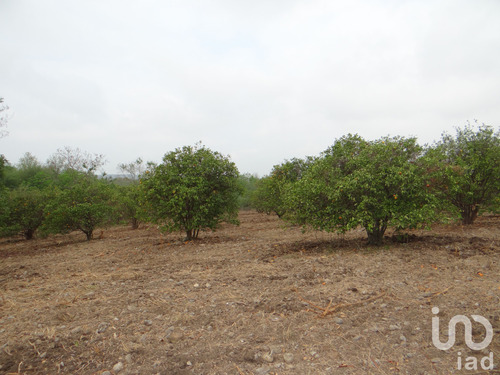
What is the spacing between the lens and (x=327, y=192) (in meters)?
6.73

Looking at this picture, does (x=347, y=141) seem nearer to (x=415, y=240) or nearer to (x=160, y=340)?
(x=415, y=240)

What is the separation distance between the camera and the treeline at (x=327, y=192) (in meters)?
6.55

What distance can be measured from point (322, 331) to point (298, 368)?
0.70 metres

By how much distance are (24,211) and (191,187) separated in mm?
10347

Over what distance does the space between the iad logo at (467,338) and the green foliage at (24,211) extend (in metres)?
15.5

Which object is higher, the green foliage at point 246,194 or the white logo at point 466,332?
the green foliage at point 246,194

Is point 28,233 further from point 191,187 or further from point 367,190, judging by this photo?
point 367,190

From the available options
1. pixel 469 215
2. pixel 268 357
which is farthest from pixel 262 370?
pixel 469 215

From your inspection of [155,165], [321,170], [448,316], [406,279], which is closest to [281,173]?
[155,165]

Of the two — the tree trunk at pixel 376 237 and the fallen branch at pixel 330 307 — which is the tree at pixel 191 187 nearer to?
the tree trunk at pixel 376 237

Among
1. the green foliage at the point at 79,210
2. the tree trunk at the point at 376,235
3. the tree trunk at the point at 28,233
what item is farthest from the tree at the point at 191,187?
the tree trunk at the point at 28,233

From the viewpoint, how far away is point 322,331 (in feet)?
11.0

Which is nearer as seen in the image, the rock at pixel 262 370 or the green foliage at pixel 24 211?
the rock at pixel 262 370

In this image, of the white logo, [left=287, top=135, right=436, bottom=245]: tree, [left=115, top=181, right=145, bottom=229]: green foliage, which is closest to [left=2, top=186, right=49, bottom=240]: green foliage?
[left=115, top=181, right=145, bottom=229]: green foliage
